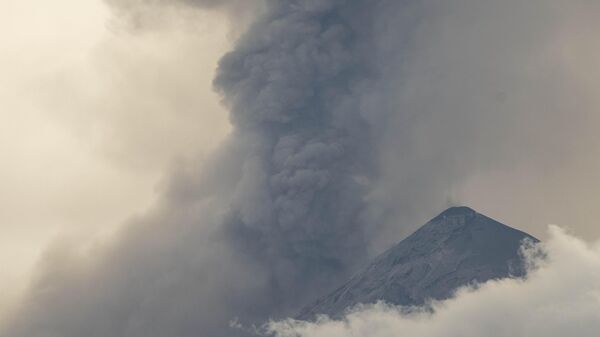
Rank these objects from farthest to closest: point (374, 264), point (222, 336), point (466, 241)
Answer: point (466, 241) < point (374, 264) < point (222, 336)

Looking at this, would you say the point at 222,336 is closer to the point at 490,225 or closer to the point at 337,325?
the point at 337,325

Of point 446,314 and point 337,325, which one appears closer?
point 337,325

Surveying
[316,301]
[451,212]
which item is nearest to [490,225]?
[451,212]

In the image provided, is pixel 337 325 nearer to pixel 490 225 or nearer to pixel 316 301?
pixel 316 301

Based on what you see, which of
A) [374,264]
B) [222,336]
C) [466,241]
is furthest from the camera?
[466,241]

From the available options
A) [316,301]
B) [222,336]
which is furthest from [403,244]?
[222,336]

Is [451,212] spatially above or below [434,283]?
above
